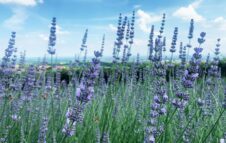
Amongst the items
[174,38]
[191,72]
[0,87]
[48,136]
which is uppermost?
[174,38]

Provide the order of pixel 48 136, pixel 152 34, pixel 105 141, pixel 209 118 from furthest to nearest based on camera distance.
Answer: pixel 152 34
pixel 209 118
pixel 48 136
pixel 105 141

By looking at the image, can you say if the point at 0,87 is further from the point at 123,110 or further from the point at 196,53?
the point at 196,53

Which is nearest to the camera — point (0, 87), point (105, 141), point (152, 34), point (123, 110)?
point (105, 141)

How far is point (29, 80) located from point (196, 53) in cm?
192

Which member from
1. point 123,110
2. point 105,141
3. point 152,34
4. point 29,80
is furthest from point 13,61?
point 105,141

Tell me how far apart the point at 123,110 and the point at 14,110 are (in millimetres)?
1386

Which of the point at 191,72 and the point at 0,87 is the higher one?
the point at 191,72

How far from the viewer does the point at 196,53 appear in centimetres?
307

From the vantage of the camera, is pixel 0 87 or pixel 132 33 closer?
pixel 0 87

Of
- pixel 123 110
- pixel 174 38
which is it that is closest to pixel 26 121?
pixel 123 110

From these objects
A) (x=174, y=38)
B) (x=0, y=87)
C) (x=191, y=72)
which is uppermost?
(x=174, y=38)

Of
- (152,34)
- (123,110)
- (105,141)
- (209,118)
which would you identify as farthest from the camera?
(152,34)

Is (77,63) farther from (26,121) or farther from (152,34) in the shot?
(26,121)

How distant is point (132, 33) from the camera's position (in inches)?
213
